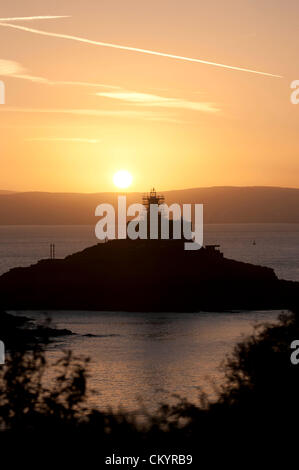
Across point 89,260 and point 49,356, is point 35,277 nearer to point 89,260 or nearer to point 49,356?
point 89,260

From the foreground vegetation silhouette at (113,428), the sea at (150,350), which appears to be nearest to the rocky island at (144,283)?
the sea at (150,350)

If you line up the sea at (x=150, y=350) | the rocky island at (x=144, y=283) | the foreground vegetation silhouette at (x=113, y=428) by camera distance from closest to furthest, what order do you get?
the foreground vegetation silhouette at (x=113, y=428), the sea at (x=150, y=350), the rocky island at (x=144, y=283)

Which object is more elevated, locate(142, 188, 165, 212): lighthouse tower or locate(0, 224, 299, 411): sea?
locate(142, 188, 165, 212): lighthouse tower

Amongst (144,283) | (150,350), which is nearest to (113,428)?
(150,350)

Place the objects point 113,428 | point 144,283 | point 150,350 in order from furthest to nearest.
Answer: point 144,283, point 150,350, point 113,428

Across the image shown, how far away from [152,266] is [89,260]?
23.1 ft

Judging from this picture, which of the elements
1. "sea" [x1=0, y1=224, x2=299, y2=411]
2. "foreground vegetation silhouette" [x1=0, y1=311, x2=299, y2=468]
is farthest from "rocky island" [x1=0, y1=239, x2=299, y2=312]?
"foreground vegetation silhouette" [x1=0, y1=311, x2=299, y2=468]

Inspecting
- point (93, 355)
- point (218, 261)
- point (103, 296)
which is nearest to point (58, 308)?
point (103, 296)

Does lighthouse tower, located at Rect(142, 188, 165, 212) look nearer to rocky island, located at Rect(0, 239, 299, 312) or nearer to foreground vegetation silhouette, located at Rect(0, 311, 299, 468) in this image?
rocky island, located at Rect(0, 239, 299, 312)

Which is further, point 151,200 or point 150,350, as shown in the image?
point 151,200

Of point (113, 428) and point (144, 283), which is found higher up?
point (144, 283)

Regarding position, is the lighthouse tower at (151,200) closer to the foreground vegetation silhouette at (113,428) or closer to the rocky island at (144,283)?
the rocky island at (144,283)

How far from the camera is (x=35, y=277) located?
89875 mm

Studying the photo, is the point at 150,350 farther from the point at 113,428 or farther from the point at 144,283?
the point at 113,428
